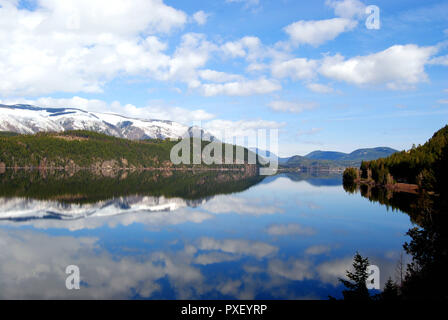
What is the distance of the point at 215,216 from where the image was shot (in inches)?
2179

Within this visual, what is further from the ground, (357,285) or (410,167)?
(410,167)

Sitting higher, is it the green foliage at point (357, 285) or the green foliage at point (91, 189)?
the green foliage at point (91, 189)

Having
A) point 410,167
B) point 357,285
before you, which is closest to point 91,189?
point 357,285

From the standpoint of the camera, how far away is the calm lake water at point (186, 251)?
74.1 ft

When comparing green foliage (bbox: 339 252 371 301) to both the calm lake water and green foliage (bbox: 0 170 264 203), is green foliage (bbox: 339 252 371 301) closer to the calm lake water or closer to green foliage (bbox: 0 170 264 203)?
the calm lake water

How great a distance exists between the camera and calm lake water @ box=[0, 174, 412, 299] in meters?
22.6

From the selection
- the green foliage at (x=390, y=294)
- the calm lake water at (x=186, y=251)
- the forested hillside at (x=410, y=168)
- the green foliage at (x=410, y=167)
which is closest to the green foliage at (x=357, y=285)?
the green foliage at (x=390, y=294)

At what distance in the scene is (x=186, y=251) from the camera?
32.1 m

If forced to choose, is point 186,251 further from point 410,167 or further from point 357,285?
point 410,167

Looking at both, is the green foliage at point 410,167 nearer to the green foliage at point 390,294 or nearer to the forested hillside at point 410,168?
the forested hillside at point 410,168

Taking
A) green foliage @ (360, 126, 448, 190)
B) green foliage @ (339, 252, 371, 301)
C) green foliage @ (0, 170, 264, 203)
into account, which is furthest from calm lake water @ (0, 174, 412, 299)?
green foliage @ (360, 126, 448, 190)

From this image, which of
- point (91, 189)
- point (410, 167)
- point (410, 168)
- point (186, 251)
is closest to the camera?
point (186, 251)
